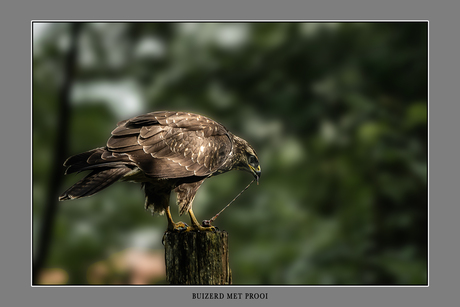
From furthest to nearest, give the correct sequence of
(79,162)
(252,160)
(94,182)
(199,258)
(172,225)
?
1. (252,160)
2. (172,225)
3. (199,258)
4. (79,162)
5. (94,182)

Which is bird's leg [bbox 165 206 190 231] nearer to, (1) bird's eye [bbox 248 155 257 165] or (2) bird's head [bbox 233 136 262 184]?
(2) bird's head [bbox 233 136 262 184]

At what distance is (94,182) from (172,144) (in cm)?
74

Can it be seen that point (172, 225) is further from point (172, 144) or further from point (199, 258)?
point (172, 144)

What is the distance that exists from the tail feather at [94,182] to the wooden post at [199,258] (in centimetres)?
70

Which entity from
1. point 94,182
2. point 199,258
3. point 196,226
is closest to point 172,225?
point 196,226

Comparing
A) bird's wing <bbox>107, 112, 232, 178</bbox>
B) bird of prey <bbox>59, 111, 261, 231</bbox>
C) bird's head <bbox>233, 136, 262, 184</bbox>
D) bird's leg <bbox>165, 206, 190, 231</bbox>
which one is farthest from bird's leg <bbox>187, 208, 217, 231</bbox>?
bird's head <bbox>233, 136, 262, 184</bbox>

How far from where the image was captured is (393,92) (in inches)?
216

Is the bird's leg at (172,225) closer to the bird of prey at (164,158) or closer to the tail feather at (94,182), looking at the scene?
the bird of prey at (164,158)

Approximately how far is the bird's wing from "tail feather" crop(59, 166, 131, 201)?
0.50 feet

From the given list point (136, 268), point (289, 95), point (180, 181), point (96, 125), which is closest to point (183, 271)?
point (180, 181)

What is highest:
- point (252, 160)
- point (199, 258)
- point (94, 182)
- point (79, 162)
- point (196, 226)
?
point (252, 160)

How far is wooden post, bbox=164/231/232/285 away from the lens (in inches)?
126

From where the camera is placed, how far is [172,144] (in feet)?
10.9

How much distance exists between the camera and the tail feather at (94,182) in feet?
9.00
